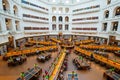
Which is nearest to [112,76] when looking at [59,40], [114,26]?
[114,26]

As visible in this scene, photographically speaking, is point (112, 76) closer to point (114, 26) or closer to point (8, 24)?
point (114, 26)

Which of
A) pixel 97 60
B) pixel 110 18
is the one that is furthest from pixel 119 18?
pixel 97 60

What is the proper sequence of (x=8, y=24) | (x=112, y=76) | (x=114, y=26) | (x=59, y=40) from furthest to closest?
(x=59, y=40)
(x=114, y=26)
(x=8, y=24)
(x=112, y=76)

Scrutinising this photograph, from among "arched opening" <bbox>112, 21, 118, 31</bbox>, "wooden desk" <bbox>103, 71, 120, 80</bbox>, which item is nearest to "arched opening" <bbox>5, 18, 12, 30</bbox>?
"wooden desk" <bbox>103, 71, 120, 80</bbox>

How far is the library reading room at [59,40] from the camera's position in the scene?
27.8 feet

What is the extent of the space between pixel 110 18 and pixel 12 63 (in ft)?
70.3

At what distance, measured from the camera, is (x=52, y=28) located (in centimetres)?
3155

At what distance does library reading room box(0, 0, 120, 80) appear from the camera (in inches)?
333

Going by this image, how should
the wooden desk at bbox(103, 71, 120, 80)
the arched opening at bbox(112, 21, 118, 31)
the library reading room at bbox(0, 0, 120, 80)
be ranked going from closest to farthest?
the wooden desk at bbox(103, 71, 120, 80) → the library reading room at bbox(0, 0, 120, 80) → the arched opening at bbox(112, 21, 118, 31)

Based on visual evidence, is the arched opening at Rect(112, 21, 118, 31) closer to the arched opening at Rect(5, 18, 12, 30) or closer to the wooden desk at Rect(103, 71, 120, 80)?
the wooden desk at Rect(103, 71, 120, 80)

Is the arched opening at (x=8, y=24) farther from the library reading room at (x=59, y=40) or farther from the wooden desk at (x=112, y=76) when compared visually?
the wooden desk at (x=112, y=76)

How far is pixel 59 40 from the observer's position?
2530 cm

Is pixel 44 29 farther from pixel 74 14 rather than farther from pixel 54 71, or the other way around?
pixel 54 71

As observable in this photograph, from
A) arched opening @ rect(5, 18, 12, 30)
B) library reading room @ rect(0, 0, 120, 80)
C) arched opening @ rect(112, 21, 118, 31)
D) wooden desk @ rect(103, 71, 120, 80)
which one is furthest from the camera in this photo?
arched opening @ rect(112, 21, 118, 31)
